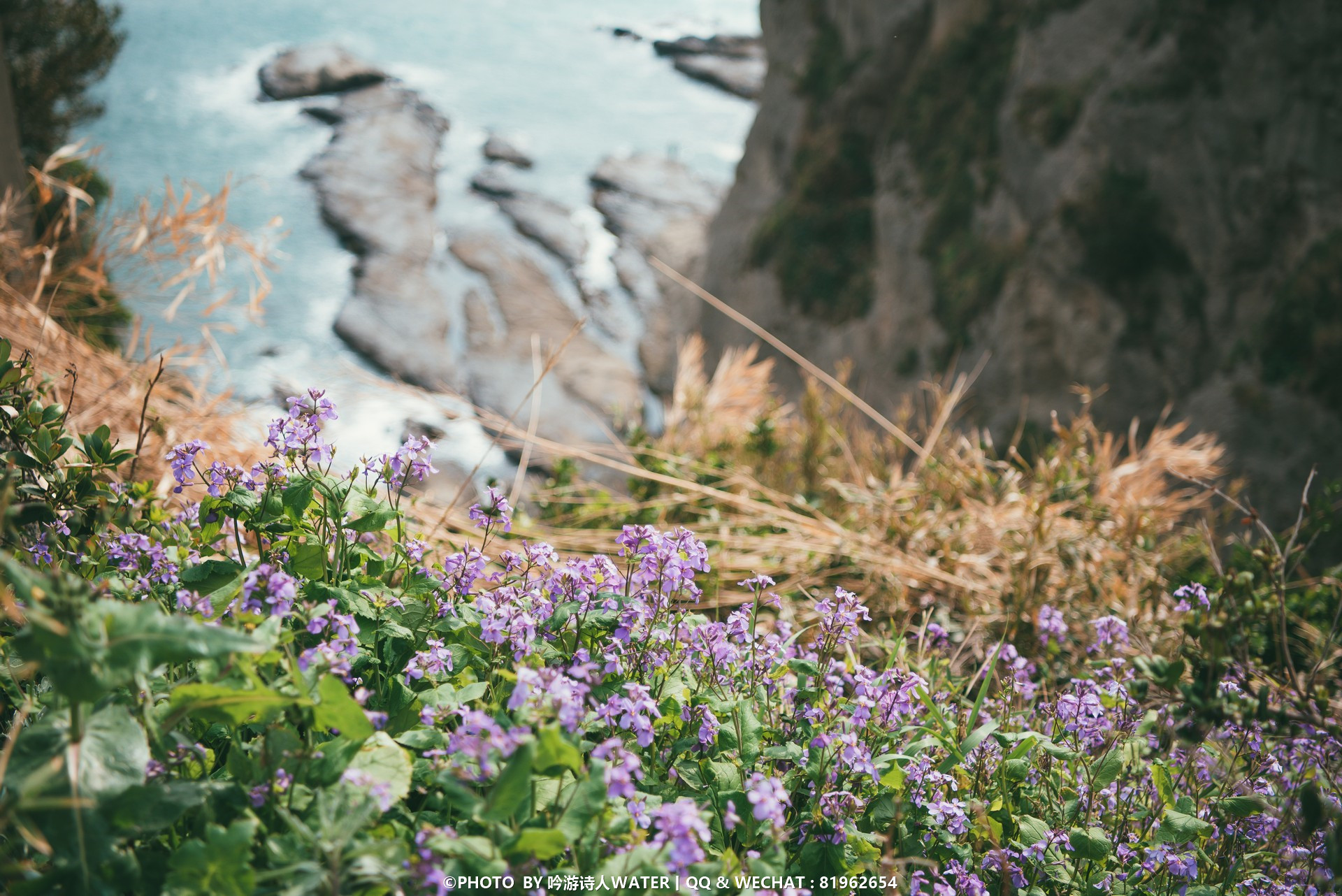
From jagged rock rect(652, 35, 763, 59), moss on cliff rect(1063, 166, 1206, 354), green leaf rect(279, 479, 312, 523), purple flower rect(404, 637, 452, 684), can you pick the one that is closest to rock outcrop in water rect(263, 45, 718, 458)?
jagged rock rect(652, 35, 763, 59)

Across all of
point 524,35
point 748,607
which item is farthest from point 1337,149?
point 524,35

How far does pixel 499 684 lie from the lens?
118 cm

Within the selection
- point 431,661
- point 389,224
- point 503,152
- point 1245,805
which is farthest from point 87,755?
point 503,152

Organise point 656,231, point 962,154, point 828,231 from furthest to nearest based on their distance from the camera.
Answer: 1. point 656,231
2. point 828,231
3. point 962,154

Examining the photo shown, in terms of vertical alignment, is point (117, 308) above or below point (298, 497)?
below

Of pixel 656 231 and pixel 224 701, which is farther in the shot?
pixel 656 231

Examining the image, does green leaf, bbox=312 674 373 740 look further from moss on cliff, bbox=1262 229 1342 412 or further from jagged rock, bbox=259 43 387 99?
jagged rock, bbox=259 43 387 99

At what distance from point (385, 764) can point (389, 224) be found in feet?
52.2

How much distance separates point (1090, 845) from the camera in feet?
3.84

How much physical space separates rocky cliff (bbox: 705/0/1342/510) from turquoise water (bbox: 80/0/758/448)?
643 cm

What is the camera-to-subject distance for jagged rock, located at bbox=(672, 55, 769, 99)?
20922mm

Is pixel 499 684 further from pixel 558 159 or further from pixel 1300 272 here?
pixel 558 159

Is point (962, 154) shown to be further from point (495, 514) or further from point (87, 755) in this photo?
point (87, 755)

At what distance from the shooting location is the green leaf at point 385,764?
3.02 feet
